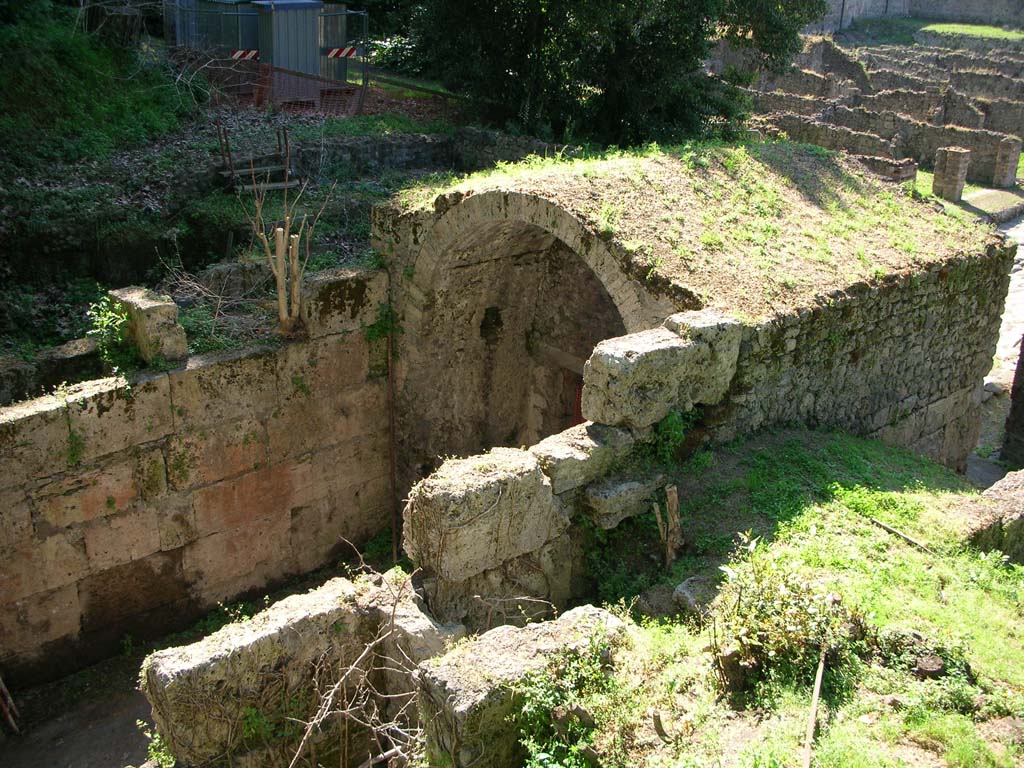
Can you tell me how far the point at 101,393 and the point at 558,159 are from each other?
5.45 m

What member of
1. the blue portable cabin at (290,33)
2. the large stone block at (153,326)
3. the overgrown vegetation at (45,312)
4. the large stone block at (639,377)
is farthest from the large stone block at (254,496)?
the blue portable cabin at (290,33)

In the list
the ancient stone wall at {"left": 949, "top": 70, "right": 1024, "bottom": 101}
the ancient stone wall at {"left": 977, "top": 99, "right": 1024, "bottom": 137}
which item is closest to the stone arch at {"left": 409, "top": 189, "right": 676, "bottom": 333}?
the ancient stone wall at {"left": 977, "top": 99, "right": 1024, "bottom": 137}

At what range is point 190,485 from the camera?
9.11 metres

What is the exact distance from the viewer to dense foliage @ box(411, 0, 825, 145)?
15625 millimetres

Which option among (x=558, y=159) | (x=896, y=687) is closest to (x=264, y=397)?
(x=558, y=159)

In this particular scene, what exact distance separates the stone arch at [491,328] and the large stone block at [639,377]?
2003mm

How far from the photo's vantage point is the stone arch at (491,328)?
32.8 ft

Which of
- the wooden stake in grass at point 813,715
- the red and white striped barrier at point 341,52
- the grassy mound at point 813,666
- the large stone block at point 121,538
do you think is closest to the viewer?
the wooden stake in grass at point 813,715

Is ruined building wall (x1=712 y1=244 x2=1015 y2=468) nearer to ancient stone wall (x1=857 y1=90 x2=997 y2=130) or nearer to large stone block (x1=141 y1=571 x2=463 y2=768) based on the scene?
large stone block (x1=141 y1=571 x2=463 y2=768)

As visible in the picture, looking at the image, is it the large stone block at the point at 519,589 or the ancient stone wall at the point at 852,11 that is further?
the ancient stone wall at the point at 852,11

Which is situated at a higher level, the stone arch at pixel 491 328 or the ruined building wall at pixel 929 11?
the ruined building wall at pixel 929 11

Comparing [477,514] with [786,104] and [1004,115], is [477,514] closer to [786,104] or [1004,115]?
[786,104]

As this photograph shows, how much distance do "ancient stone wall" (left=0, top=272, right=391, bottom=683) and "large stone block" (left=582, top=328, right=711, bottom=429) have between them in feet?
11.9

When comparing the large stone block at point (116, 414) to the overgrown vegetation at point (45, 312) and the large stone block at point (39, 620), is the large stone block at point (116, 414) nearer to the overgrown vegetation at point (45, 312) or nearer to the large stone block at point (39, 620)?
the large stone block at point (39, 620)
